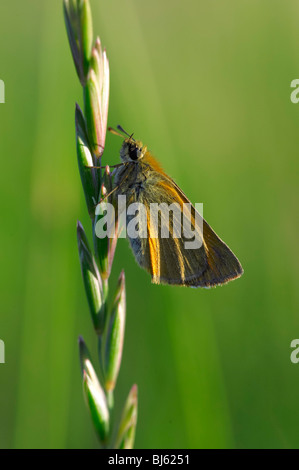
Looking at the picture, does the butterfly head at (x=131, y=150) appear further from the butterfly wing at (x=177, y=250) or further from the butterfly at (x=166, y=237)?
the butterfly wing at (x=177, y=250)

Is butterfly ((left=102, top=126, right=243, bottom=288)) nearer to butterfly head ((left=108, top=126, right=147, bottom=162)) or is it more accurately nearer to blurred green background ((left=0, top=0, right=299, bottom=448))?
butterfly head ((left=108, top=126, right=147, bottom=162))

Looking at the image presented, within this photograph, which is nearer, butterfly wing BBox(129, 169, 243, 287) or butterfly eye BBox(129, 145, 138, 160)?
butterfly wing BBox(129, 169, 243, 287)

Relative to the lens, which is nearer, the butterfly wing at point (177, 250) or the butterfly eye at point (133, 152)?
the butterfly wing at point (177, 250)

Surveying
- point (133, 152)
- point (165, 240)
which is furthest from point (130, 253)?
point (133, 152)

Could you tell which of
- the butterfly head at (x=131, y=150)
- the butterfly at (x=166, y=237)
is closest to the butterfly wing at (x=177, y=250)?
the butterfly at (x=166, y=237)

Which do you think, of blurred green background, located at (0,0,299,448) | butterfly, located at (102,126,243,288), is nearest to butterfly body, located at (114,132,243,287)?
butterfly, located at (102,126,243,288)

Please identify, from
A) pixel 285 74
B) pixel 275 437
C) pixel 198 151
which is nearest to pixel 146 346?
pixel 275 437

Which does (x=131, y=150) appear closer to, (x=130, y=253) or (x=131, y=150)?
(x=131, y=150)

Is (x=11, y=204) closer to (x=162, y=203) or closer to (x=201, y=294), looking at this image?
(x=162, y=203)
